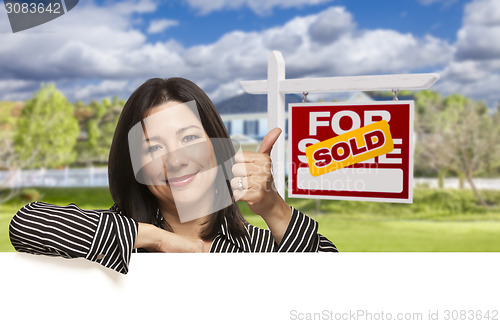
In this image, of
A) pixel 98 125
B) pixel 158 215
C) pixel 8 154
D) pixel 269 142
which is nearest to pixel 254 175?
pixel 269 142

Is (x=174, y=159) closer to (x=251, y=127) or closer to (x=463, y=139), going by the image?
(x=251, y=127)

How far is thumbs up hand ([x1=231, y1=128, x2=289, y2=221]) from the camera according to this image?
1.08 meters

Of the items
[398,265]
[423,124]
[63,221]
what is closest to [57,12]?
[63,221]

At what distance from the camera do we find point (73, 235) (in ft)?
3.07

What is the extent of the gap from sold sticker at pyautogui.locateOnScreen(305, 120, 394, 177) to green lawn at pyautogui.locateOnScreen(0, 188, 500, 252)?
25.1 feet

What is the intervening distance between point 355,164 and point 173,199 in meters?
0.74

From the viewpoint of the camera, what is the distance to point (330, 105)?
167 centimetres

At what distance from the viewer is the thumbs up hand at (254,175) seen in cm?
108

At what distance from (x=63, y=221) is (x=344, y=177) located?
1.02 meters

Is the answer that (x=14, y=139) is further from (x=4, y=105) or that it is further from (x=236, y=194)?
(x=236, y=194)

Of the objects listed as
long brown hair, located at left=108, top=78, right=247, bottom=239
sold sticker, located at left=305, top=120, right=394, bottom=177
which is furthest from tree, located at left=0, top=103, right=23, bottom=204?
long brown hair, located at left=108, top=78, right=247, bottom=239

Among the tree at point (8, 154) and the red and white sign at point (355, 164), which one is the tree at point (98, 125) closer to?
the tree at point (8, 154)

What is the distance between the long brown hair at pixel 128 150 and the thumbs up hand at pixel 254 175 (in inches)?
6.1

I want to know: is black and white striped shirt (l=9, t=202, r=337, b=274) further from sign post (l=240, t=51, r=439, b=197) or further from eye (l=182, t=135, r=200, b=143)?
sign post (l=240, t=51, r=439, b=197)
